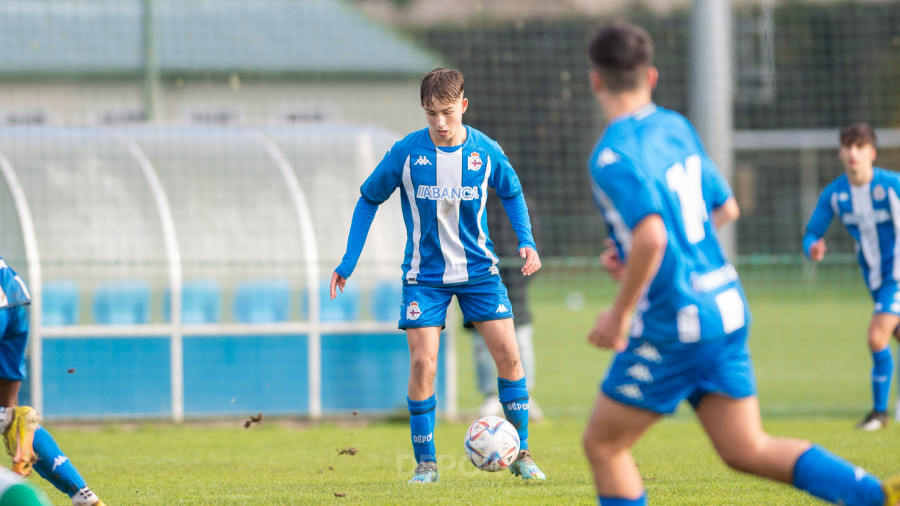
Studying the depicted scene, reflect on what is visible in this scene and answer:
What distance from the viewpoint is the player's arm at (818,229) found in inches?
328

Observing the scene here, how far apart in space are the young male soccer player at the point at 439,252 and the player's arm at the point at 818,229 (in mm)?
3326

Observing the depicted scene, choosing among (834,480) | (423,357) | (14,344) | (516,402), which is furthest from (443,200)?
(834,480)

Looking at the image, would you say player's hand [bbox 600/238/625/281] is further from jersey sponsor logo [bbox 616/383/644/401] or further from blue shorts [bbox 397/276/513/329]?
blue shorts [bbox 397/276/513/329]

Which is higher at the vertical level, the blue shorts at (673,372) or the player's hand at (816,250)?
the player's hand at (816,250)

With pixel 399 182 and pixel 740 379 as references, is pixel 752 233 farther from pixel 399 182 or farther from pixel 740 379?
pixel 740 379

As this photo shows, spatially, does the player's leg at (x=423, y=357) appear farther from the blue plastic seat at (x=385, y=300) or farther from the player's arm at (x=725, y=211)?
the blue plastic seat at (x=385, y=300)

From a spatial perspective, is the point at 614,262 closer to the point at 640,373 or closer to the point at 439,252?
the point at 640,373

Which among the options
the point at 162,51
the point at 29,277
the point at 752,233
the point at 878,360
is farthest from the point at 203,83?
the point at 752,233

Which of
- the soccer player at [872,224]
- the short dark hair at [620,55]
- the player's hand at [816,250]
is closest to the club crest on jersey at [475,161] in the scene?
the short dark hair at [620,55]

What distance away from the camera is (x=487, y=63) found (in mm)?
17766

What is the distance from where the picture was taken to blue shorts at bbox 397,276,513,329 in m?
5.84

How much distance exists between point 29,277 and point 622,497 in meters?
7.37

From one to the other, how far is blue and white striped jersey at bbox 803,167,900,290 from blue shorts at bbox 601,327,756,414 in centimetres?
504

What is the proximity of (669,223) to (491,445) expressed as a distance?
7.40 feet
